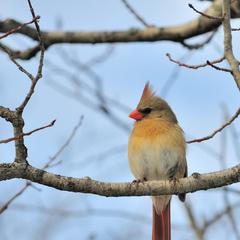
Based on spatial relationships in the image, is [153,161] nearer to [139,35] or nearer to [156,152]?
[156,152]

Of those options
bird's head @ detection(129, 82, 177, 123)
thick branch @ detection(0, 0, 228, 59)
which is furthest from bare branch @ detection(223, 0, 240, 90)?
thick branch @ detection(0, 0, 228, 59)

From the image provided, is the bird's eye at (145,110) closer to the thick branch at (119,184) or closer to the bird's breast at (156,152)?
the bird's breast at (156,152)

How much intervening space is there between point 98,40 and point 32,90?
231 centimetres

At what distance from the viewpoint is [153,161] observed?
3789 millimetres

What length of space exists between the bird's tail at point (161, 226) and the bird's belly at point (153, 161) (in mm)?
372

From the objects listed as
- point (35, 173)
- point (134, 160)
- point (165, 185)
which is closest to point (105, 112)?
point (134, 160)

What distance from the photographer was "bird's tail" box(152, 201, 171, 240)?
3.96 metres

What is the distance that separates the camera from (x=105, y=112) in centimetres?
470

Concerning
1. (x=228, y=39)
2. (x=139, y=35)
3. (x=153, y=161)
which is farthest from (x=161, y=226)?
(x=228, y=39)

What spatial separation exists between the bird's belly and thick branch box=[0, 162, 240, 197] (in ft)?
3.09

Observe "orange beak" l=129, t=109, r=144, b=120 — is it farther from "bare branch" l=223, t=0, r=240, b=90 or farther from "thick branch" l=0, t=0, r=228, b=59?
"bare branch" l=223, t=0, r=240, b=90

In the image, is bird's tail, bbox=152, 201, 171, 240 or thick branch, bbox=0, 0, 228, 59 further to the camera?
thick branch, bbox=0, 0, 228, 59

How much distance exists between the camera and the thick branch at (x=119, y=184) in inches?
98.5

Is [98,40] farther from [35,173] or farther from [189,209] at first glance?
[35,173]
